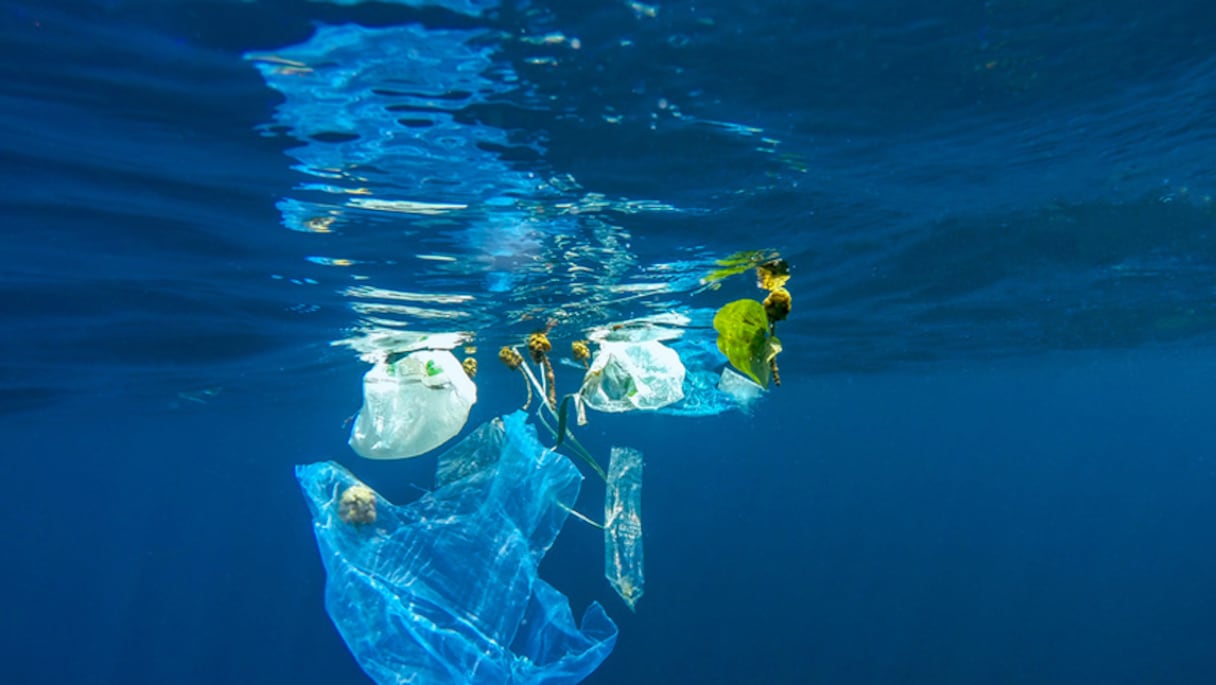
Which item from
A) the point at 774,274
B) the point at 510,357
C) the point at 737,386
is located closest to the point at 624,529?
the point at 510,357

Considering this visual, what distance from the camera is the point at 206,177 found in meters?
7.28

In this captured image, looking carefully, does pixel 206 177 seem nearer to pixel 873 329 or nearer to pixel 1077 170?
pixel 1077 170

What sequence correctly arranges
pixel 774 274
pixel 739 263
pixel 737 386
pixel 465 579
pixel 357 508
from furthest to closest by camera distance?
1. pixel 739 263
2. pixel 737 386
3. pixel 357 508
4. pixel 465 579
5. pixel 774 274

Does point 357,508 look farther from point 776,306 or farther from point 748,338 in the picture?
point 776,306

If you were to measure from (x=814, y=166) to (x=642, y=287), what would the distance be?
16.2 ft

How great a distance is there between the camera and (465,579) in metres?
4.16

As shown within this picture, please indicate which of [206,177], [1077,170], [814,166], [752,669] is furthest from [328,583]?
[752,669]

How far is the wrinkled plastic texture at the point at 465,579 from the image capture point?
3.98m

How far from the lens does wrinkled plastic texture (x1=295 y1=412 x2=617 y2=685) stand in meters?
3.98

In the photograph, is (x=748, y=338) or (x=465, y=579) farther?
(x=465, y=579)

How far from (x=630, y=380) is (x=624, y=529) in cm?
142

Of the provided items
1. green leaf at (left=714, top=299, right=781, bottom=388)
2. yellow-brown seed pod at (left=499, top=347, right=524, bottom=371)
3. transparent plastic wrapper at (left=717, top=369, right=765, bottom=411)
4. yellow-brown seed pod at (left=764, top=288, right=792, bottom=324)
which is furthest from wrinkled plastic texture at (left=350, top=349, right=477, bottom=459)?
transparent plastic wrapper at (left=717, top=369, right=765, bottom=411)

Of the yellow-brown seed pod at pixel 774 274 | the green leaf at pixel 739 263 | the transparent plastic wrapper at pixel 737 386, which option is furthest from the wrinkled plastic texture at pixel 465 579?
the green leaf at pixel 739 263

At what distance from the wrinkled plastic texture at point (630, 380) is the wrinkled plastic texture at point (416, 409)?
901 mm
